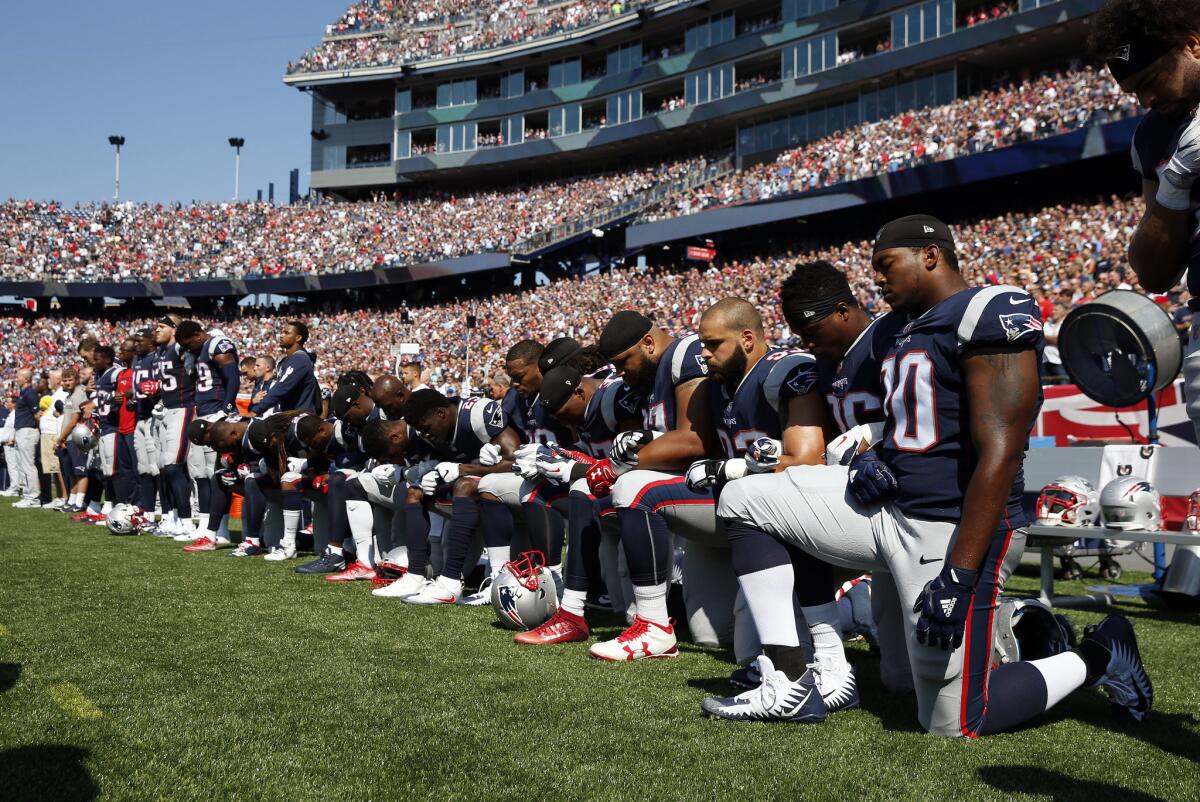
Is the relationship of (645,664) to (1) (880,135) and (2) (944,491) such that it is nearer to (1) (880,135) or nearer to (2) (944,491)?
(2) (944,491)

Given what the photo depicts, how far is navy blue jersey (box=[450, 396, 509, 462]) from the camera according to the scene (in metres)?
7.31

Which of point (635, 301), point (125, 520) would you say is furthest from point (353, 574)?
point (635, 301)

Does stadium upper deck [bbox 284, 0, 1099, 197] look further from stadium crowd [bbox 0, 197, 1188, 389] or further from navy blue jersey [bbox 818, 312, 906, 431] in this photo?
navy blue jersey [bbox 818, 312, 906, 431]

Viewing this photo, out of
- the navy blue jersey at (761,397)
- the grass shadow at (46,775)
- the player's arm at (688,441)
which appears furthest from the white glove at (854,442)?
the grass shadow at (46,775)

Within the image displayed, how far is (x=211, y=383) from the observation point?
10.7 metres

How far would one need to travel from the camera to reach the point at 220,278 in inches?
1805

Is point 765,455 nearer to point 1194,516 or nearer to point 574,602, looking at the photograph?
point 574,602

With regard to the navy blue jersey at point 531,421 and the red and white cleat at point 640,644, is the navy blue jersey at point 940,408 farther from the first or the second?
the navy blue jersey at point 531,421

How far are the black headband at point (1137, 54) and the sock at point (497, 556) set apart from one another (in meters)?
4.91

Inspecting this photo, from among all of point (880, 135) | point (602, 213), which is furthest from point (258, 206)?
point (880, 135)

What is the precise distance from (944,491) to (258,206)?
50.0 m

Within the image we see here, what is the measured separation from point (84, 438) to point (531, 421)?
29.6ft

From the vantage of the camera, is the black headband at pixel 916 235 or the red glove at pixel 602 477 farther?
the red glove at pixel 602 477

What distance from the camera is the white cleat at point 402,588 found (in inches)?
284
